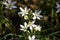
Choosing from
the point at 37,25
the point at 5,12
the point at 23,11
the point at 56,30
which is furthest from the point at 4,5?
the point at 56,30

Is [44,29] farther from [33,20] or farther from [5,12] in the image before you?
[5,12]

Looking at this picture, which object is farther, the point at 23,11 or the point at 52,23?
the point at 52,23

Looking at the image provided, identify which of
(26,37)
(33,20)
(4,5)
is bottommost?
(26,37)

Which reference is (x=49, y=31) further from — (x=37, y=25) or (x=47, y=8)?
(x=47, y=8)

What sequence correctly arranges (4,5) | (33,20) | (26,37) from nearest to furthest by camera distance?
(26,37)
(33,20)
(4,5)

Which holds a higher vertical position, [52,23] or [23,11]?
[23,11]

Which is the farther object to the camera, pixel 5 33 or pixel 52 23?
pixel 52 23

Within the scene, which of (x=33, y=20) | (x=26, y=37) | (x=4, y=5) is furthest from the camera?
(x=4, y=5)

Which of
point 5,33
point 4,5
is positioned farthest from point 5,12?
point 5,33

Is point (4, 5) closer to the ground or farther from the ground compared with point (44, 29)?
farther from the ground
